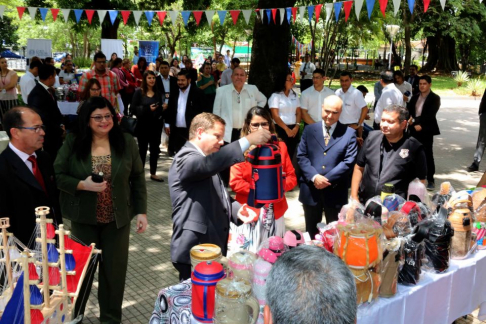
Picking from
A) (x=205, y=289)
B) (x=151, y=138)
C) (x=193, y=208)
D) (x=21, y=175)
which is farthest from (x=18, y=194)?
(x=151, y=138)

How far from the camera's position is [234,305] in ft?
7.47

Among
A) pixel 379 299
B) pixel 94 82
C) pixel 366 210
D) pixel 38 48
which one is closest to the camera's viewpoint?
pixel 379 299

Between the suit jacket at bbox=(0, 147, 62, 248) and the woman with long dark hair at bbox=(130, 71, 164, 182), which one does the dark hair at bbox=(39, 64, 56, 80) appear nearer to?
the woman with long dark hair at bbox=(130, 71, 164, 182)

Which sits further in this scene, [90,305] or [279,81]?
[279,81]

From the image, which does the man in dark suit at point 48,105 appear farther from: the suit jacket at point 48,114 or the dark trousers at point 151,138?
the dark trousers at point 151,138

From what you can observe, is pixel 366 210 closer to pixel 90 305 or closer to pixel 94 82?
pixel 90 305

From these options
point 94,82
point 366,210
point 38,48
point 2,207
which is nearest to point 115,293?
point 2,207

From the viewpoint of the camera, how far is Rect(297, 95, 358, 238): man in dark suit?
445 centimetres

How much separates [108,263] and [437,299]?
95.7 inches

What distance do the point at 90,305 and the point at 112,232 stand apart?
1.07 m

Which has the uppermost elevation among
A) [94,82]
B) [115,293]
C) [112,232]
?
[94,82]

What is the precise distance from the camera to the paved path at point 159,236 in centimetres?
434

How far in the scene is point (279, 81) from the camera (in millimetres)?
7301

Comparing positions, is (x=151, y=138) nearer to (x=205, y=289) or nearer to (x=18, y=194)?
(x=18, y=194)
